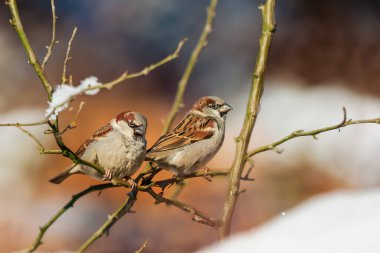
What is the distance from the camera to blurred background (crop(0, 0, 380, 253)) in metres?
2.71

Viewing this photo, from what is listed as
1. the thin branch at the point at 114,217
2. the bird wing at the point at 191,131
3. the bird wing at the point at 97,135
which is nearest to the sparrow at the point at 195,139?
the bird wing at the point at 191,131

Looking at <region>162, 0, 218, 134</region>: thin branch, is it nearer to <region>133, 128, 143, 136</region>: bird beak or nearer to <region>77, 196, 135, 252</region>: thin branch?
<region>133, 128, 143, 136</region>: bird beak

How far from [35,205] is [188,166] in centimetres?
152

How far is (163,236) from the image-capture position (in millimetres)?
2656

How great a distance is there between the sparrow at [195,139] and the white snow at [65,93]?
71cm

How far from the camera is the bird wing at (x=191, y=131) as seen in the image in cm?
156

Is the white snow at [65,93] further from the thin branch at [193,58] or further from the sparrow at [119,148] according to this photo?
the sparrow at [119,148]

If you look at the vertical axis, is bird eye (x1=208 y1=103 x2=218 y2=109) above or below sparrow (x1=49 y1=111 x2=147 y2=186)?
above

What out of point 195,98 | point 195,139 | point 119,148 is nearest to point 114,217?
point 119,148

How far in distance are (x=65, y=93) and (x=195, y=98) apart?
2358mm

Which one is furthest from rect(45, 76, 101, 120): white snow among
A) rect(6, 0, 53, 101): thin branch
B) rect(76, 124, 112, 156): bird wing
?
rect(76, 124, 112, 156): bird wing

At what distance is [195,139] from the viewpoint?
1.58m

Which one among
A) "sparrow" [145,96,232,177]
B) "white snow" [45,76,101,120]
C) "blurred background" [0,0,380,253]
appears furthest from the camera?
"blurred background" [0,0,380,253]

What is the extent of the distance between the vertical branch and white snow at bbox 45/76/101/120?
183 mm
